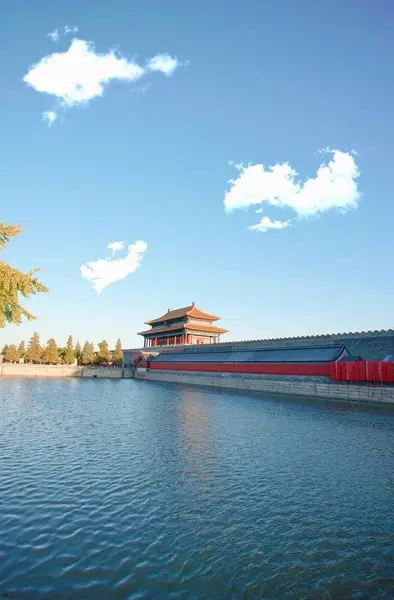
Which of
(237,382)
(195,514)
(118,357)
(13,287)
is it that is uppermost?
(13,287)

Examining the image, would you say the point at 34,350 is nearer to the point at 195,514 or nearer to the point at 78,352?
the point at 78,352

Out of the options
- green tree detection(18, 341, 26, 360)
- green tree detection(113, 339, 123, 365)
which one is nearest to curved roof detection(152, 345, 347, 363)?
green tree detection(113, 339, 123, 365)

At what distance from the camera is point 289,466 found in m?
13.7

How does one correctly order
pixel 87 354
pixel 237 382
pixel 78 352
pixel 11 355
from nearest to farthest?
pixel 237 382, pixel 87 354, pixel 11 355, pixel 78 352

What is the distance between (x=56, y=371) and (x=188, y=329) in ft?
92.5

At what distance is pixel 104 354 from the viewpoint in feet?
297

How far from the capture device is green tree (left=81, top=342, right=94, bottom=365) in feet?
297

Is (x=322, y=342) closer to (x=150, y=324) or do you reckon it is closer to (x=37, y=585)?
(x=37, y=585)

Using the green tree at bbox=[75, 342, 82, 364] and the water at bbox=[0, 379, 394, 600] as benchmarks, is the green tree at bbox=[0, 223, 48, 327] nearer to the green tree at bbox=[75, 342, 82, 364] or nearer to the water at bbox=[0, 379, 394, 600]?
the water at bbox=[0, 379, 394, 600]

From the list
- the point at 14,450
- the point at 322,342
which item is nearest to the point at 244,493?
the point at 14,450

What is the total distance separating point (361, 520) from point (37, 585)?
7.64m

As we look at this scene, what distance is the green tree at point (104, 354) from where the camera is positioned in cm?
9056

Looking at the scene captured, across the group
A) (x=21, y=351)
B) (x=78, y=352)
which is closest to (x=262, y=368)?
(x=78, y=352)

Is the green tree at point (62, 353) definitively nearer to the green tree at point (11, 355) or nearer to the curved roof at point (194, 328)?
the green tree at point (11, 355)
